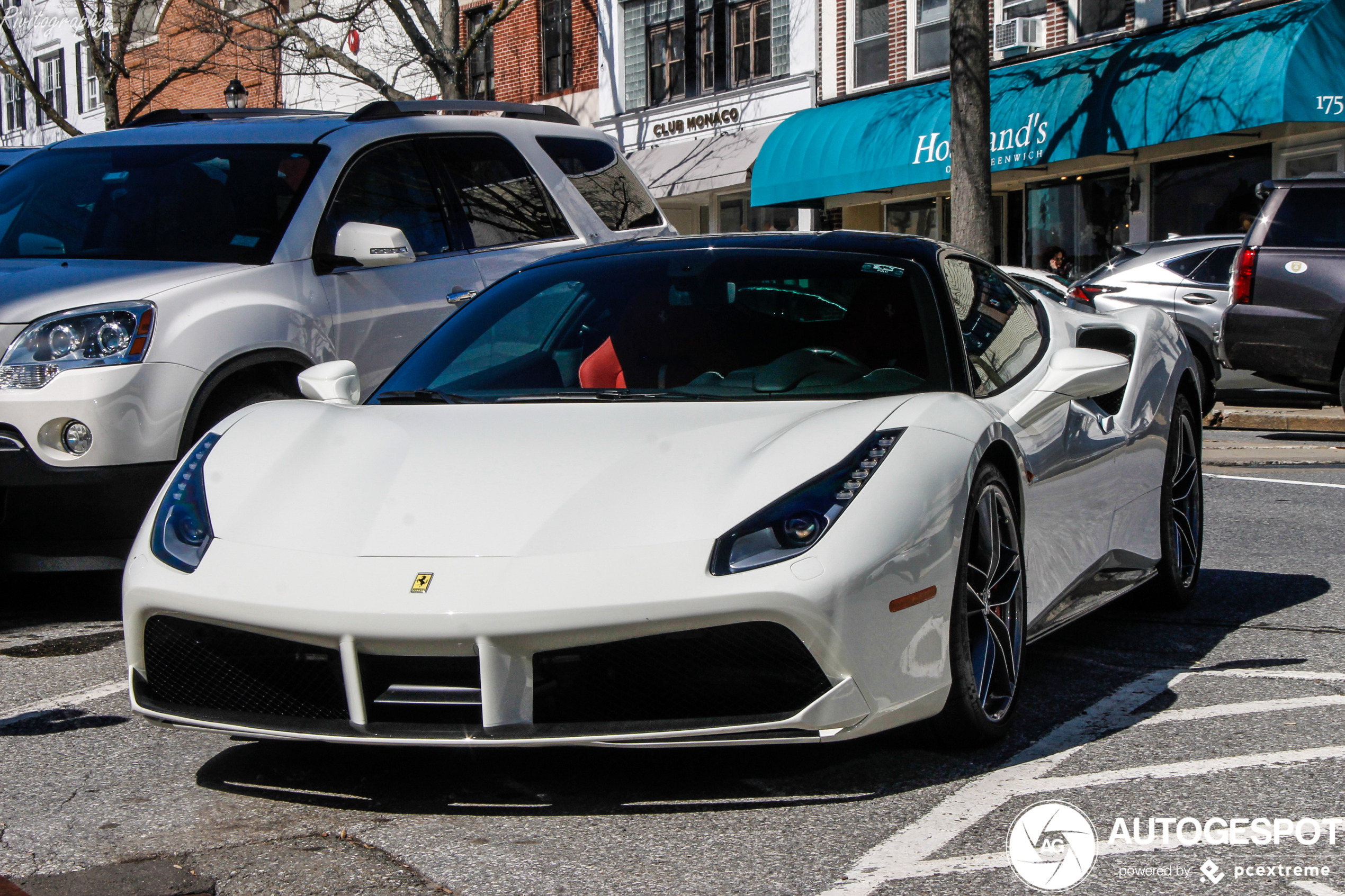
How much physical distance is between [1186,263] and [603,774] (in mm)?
12198

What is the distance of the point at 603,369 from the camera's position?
462 centimetres

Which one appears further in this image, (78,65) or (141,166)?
(78,65)

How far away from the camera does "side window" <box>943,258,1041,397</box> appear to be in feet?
14.5

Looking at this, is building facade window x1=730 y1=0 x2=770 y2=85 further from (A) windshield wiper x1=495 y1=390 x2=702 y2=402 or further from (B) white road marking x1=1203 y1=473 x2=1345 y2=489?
(A) windshield wiper x1=495 y1=390 x2=702 y2=402

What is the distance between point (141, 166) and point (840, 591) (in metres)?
4.75

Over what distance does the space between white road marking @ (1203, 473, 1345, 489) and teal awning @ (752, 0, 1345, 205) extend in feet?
24.4

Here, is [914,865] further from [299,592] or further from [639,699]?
[299,592]

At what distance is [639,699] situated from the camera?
3.32m

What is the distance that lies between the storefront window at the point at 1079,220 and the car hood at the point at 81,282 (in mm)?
15244

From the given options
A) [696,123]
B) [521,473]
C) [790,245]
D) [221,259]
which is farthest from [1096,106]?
[521,473]

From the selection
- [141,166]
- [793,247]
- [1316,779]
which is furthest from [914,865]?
[141,166]

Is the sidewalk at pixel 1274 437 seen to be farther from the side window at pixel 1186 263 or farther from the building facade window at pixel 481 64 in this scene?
the building facade window at pixel 481 64

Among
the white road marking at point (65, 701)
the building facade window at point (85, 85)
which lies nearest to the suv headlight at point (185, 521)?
the white road marking at point (65, 701)

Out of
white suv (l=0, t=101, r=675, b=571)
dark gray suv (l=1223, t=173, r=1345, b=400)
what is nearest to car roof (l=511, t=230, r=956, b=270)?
white suv (l=0, t=101, r=675, b=571)
